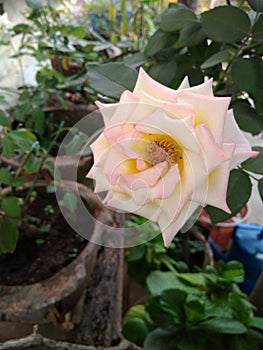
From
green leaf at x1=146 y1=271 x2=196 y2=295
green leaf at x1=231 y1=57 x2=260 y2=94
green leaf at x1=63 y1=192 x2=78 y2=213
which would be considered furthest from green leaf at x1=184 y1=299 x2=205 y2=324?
green leaf at x1=231 y1=57 x2=260 y2=94

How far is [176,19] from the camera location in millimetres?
417

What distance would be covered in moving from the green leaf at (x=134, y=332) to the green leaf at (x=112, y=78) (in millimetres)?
440

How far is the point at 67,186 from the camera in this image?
519 millimetres

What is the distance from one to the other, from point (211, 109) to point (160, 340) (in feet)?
1.64

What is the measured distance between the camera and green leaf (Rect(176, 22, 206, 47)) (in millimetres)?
412

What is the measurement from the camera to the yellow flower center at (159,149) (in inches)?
8.9

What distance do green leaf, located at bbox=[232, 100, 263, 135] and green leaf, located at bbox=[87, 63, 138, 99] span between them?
0.10 metres

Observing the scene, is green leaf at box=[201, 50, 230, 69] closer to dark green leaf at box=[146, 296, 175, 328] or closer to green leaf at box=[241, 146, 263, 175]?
green leaf at box=[241, 146, 263, 175]

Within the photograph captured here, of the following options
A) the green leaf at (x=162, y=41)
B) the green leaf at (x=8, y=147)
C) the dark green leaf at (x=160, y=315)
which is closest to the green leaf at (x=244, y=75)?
the green leaf at (x=162, y=41)

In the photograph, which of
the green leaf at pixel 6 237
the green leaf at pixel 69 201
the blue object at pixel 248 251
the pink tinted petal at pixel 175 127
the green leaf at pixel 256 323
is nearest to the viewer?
the pink tinted petal at pixel 175 127

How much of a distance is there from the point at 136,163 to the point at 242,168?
0.14 meters

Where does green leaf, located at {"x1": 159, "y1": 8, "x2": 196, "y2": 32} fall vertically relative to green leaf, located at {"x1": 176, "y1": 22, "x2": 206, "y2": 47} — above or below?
above

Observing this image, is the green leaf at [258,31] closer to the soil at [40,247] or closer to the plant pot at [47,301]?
the plant pot at [47,301]

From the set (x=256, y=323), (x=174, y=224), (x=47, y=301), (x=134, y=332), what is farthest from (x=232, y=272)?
(x=174, y=224)
